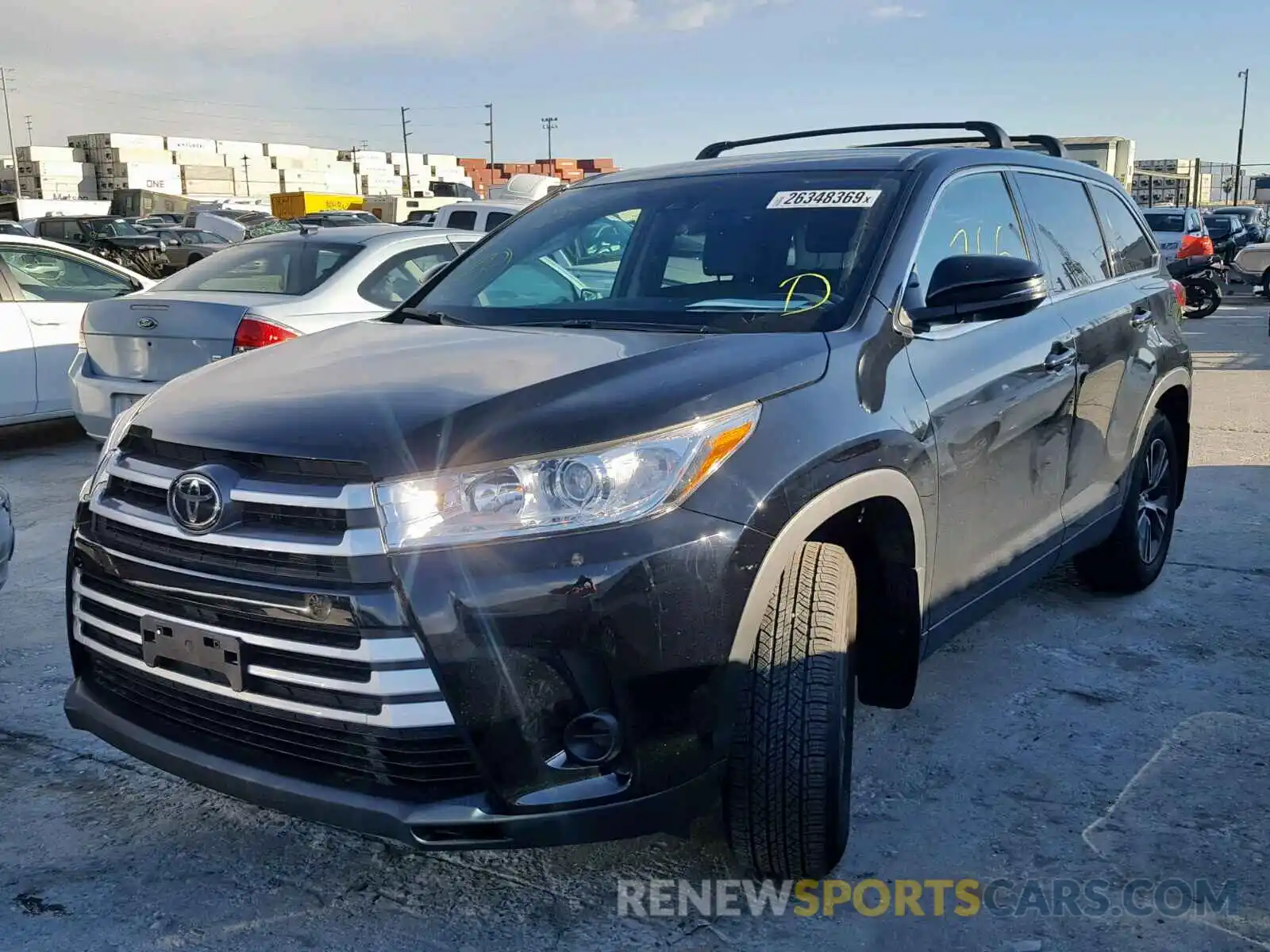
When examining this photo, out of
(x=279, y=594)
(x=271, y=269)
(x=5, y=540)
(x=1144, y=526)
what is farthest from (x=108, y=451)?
(x=271, y=269)

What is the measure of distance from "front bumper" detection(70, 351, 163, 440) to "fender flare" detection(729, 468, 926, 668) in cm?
459

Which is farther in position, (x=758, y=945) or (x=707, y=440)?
(x=758, y=945)

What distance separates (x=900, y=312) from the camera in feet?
9.49

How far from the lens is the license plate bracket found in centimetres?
228

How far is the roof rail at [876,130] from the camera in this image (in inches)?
159

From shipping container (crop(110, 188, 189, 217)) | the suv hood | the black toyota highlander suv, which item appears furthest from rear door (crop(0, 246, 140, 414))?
shipping container (crop(110, 188, 189, 217))

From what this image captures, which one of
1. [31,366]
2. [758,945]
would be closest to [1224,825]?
[758,945]

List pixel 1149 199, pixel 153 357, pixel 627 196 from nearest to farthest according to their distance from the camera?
pixel 627 196 < pixel 153 357 < pixel 1149 199

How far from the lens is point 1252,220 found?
3494cm

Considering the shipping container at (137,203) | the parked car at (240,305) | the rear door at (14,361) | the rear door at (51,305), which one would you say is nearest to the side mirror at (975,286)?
the parked car at (240,305)

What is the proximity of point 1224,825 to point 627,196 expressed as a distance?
2490mm

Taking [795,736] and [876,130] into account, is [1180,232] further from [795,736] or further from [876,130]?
[795,736]

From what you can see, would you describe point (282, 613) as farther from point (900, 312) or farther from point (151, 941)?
point (900, 312)

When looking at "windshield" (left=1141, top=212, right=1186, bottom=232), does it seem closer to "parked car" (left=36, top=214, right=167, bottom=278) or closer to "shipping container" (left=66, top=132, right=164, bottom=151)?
"parked car" (left=36, top=214, right=167, bottom=278)
